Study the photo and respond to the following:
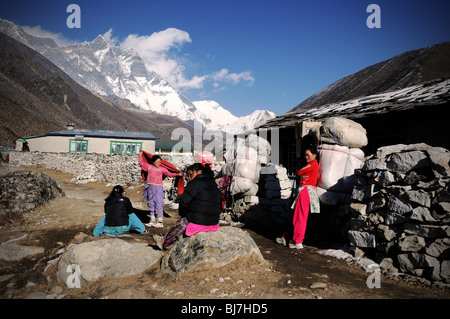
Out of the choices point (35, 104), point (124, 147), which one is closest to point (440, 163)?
point (124, 147)

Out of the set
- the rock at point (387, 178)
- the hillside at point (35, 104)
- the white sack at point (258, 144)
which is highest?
the hillside at point (35, 104)

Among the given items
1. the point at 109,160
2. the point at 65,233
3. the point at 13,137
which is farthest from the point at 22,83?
the point at 65,233

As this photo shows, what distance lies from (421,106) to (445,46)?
61.5ft

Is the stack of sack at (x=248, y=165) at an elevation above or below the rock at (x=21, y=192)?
above

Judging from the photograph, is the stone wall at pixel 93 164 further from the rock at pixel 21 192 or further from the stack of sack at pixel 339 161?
the stack of sack at pixel 339 161

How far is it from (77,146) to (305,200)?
119 ft

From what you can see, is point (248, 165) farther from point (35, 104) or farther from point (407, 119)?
point (35, 104)

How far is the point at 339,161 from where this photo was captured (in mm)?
5629

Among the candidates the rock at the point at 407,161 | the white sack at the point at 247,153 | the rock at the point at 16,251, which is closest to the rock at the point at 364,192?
the rock at the point at 407,161

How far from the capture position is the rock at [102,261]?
3812 millimetres

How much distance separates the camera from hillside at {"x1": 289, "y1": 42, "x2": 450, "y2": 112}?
54.2 ft

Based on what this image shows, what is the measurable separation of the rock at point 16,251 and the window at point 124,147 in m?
31.8
